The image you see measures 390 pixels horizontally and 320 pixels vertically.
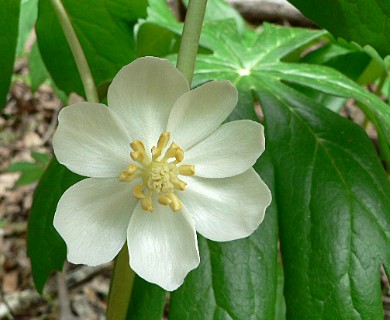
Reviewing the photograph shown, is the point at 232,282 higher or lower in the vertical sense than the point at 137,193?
lower

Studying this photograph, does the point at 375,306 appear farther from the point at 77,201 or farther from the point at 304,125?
the point at 77,201

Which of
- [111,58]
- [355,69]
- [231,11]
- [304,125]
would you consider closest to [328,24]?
[304,125]

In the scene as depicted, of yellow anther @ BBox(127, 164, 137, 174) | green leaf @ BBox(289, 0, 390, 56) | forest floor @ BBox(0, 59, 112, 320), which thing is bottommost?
forest floor @ BBox(0, 59, 112, 320)

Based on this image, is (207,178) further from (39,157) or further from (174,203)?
(39,157)

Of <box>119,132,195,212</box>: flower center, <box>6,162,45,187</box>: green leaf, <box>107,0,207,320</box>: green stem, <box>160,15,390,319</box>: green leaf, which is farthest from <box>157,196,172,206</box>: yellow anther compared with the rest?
<box>6,162,45,187</box>: green leaf

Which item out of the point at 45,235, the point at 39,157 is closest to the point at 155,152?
the point at 45,235

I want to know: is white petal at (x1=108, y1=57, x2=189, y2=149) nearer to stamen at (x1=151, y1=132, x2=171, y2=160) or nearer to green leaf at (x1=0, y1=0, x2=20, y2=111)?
stamen at (x1=151, y1=132, x2=171, y2=160)
